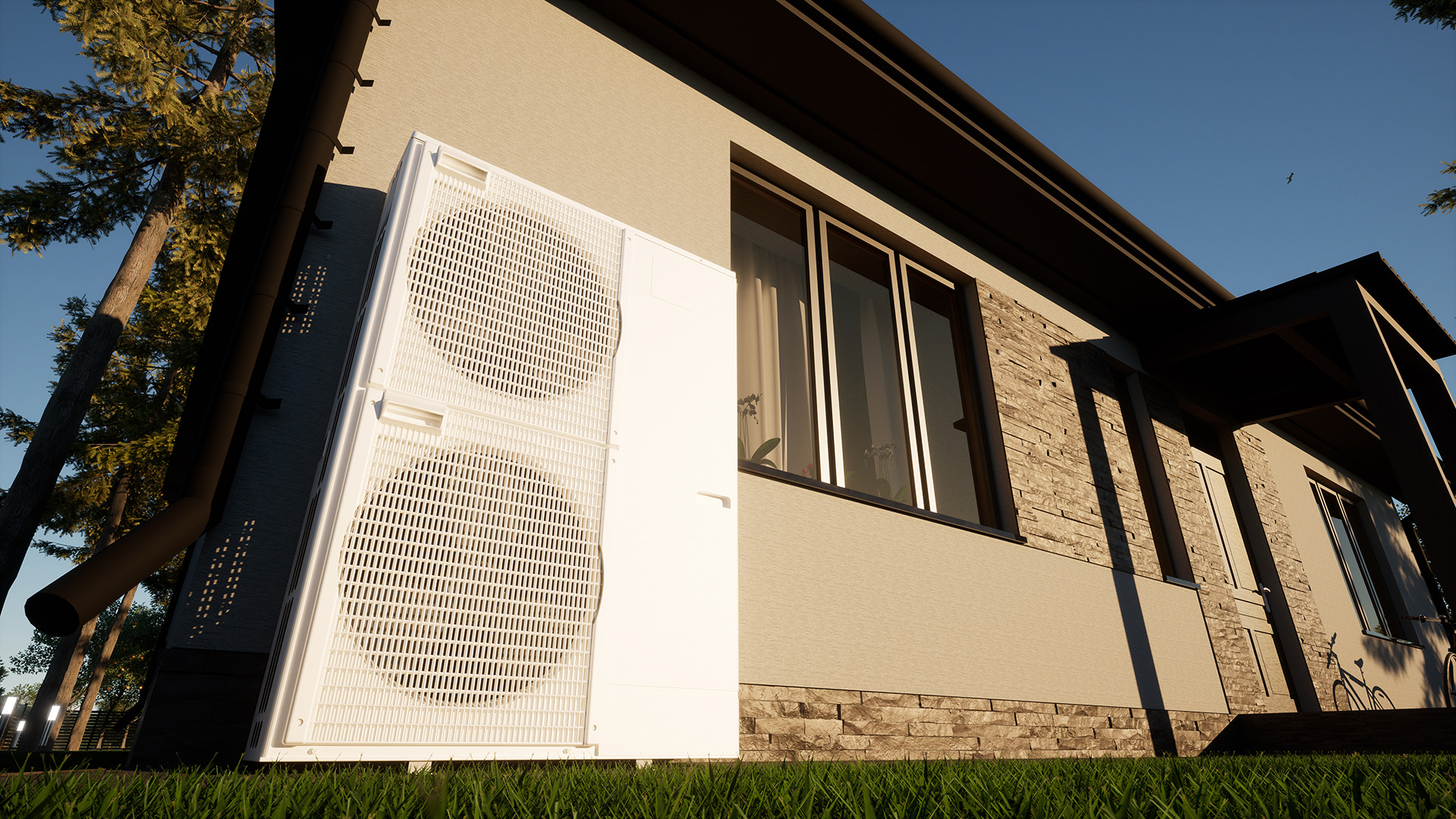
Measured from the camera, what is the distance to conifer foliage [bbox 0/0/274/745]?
6.54 metres

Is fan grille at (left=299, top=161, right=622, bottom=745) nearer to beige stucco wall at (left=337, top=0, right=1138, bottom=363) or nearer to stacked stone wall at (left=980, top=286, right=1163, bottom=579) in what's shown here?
beige stucco wall at (left=337, top=0, right=1138, bottom=363)

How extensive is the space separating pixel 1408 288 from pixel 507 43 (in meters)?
6.94

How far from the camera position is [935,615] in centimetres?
340

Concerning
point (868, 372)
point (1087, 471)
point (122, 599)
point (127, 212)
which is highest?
point (127, 212)

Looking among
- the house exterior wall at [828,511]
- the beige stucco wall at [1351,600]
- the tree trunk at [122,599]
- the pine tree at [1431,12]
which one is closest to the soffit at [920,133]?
the house exterior wall at [828,511]

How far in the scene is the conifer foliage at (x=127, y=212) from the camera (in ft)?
21.5

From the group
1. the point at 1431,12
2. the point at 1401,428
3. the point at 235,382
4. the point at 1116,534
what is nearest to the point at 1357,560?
the point at 1401,428

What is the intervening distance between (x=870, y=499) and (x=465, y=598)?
2291mm

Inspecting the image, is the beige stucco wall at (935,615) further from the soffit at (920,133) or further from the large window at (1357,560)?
the large window at (1357,560)

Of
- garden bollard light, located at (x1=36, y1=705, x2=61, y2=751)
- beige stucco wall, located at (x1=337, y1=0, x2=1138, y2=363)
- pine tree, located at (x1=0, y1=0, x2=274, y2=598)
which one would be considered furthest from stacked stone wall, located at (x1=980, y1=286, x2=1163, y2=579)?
garden bollard light, located at (x1=36, y1=705, x2=61, y2=751)

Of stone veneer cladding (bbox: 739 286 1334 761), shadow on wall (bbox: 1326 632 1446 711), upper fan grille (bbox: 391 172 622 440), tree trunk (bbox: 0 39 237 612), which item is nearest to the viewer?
upper fan grille (bbox: 391 172 622 440)

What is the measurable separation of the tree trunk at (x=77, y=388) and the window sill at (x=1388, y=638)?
13.4 metres

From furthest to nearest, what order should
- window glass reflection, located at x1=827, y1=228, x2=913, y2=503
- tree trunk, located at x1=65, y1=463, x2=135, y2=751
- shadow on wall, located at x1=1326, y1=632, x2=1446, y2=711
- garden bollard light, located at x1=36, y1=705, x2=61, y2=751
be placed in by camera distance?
tree trunk, located at x1=65, y1=463, x2=135, y2=751 → garden bollard light, located at x1=36, y1=705, x2=61, y2=751 → shadow on wall, located at x1=1326, y1=632, x2=1446, y2=711 → window glass reflection, located at x1=827, y1=228, x2=913, y2=503

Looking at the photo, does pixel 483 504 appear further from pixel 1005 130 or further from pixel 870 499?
pixel 1005 130
